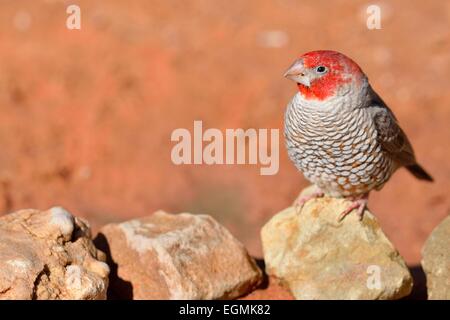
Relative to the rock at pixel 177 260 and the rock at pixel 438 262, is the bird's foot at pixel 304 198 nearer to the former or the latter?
the rock at pixel 177 260

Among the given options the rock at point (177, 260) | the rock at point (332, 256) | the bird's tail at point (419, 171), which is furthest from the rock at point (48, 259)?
the bird's tail at point (419, 171)

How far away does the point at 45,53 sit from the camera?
9.66 metres

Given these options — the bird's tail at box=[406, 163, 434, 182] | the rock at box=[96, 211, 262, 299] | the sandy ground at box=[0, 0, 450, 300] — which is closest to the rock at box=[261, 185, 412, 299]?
the rock at box=[96, 211, 262, 299]

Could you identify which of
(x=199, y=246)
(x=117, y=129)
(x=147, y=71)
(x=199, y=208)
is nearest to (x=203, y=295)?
(x=199, y=246)

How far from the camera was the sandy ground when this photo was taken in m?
8.46

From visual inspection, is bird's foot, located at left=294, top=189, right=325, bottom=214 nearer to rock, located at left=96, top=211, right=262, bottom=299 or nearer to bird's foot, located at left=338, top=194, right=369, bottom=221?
bird's foot, located at left=338, top=194, right=369, bottom=221

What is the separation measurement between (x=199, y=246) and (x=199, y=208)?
311 centimetres

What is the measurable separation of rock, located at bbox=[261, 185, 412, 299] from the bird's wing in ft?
1.63

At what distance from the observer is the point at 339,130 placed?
188 inches

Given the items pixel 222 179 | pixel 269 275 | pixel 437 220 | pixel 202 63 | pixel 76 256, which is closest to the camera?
pixel 76 256

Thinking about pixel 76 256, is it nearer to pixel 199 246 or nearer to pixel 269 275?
pixel 199 246

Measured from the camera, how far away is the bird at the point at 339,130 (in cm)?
460

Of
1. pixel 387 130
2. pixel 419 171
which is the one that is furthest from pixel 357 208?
pixel 419 171

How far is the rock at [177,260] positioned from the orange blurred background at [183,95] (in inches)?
97.6
